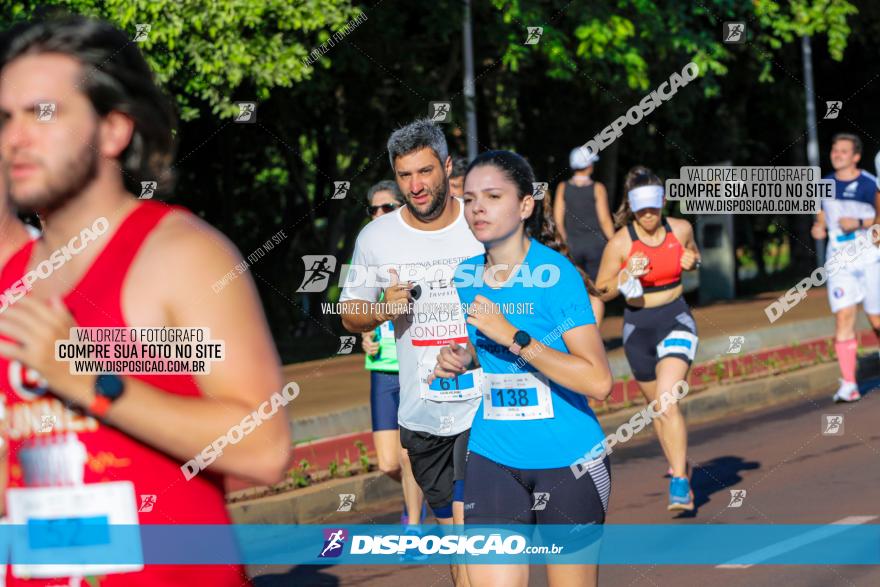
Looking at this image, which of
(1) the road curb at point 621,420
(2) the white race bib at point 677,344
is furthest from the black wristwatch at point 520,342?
(2) the white race bib at point 677,344

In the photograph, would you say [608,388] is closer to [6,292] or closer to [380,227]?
[380,227]

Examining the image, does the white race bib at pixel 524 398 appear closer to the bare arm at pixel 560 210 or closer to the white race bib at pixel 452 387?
the white race bib at pixel 452 387

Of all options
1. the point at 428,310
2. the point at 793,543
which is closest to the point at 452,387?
the point at 428,310

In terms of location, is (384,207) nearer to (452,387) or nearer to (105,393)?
(452,387)

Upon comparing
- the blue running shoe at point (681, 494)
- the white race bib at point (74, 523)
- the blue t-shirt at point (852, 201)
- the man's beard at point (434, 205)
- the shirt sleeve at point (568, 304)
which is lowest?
the blue running shoe at point (681, 494)

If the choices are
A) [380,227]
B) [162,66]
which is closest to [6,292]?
[380,227]

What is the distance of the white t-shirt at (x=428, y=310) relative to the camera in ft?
21.4

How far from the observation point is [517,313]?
5176 mm

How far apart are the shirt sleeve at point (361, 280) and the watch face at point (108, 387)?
4343mm

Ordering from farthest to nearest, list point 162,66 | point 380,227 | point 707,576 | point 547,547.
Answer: point 162,66, point 707,576, point 380,227, point 547,547

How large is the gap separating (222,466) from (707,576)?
207 inches

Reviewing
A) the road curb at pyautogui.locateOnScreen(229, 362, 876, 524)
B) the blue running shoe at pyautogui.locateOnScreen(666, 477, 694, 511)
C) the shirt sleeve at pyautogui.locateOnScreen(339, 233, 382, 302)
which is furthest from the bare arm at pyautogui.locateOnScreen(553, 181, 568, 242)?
the shirt sleeve at pyautogui.locateOnScreen(339, 233, 382, 302)

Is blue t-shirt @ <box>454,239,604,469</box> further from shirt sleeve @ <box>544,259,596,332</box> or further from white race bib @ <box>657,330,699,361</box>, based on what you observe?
white race bib @ <box>657,330,699,361</box>

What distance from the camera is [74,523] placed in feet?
8.21
